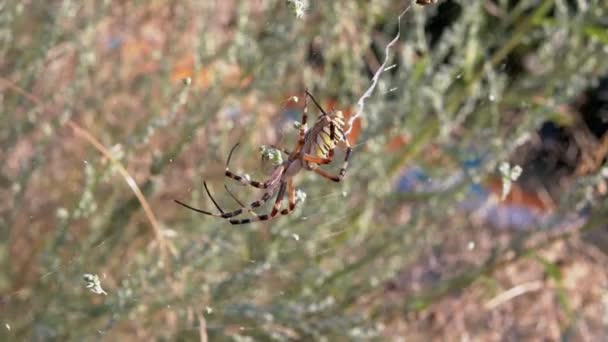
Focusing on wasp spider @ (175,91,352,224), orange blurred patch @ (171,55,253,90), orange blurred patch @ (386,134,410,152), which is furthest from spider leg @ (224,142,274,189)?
orange blurred patch @ (386,134,410,152)

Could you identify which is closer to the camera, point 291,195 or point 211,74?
point 291,195

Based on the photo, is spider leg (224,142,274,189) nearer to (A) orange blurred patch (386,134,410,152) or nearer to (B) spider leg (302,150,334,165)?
(B) spider leg (302,150,334,165)

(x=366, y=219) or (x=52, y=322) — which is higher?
(x=366, y=219)

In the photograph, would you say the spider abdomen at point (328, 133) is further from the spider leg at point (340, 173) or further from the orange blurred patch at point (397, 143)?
the orange blurred patch at point (397, 143)

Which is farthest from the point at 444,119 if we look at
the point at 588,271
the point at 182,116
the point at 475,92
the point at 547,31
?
the point at 588,271

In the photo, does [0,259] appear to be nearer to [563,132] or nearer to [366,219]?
[366,219]

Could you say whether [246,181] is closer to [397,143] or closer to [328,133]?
[328,133]

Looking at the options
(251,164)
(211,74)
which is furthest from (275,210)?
(211,74)

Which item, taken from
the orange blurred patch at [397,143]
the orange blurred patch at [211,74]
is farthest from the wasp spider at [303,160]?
the orange blurred patch at [397,143]
